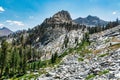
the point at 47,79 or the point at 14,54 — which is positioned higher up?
the point at 14,54

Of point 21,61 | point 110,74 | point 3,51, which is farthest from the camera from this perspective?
point 21,61

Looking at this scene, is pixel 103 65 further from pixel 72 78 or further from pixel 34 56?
pixel 34 56

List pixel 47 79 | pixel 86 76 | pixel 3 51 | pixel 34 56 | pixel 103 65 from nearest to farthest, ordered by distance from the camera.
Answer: pixel 86 76 < pixel 103 65 < pixel 47 79 < pixel 3 51 < pixel 34 56

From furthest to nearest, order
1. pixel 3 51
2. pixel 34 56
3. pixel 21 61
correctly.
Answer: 1. pixel 34 56
2. pixel 21 61
3. pixel 3 51

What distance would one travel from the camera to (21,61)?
107438 millimetres

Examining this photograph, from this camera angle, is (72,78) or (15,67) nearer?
(72,78)

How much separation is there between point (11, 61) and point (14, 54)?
381 cm

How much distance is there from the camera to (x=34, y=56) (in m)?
196

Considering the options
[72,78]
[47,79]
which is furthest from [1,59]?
[72,78]

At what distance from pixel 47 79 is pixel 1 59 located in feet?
167

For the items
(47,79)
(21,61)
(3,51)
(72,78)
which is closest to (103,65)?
(72,78)

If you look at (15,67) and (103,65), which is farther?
(15,67)

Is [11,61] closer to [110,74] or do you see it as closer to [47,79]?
[47,79]

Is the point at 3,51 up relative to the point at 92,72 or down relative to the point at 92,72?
up
